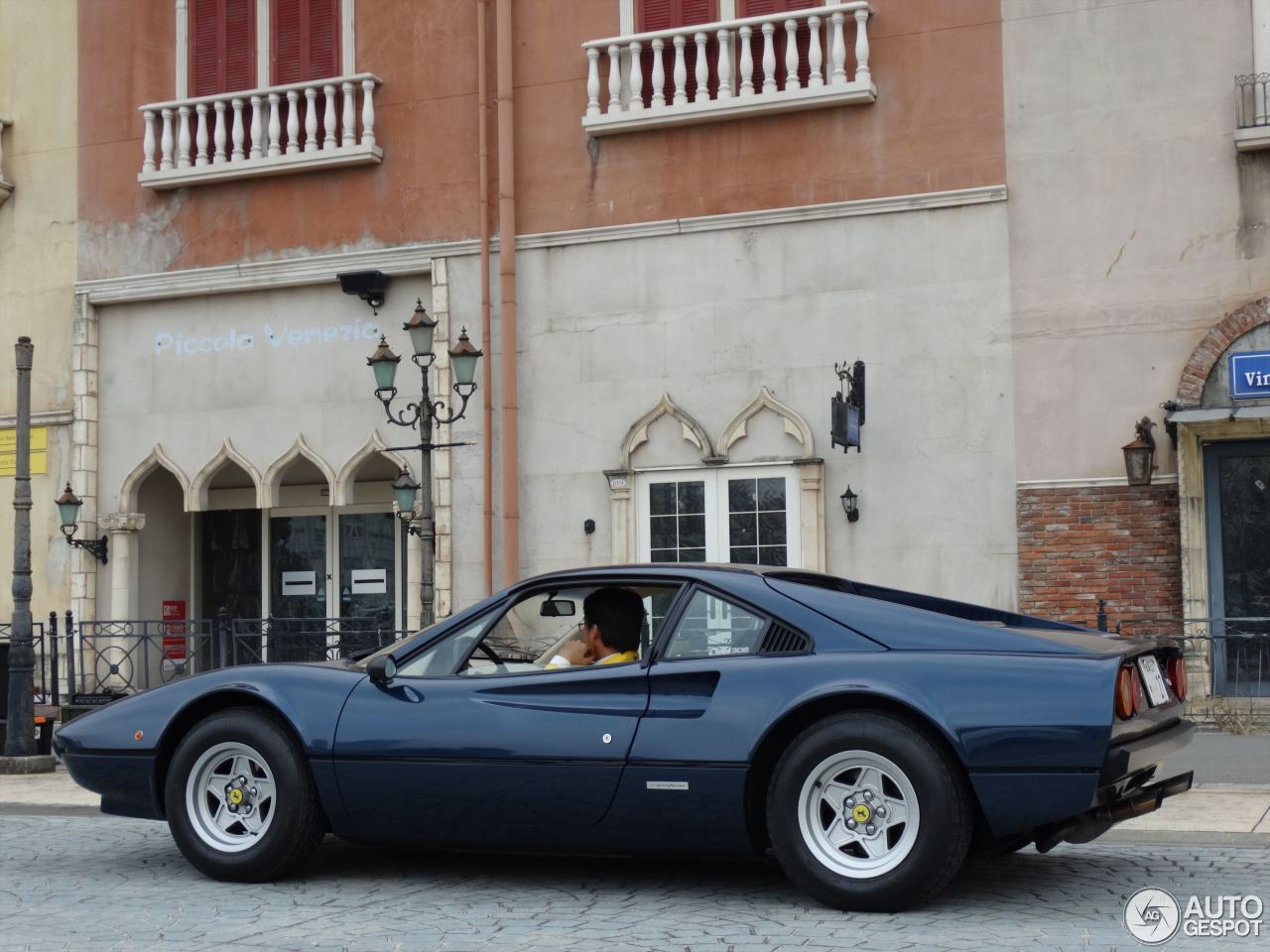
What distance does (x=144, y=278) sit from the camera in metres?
18.6

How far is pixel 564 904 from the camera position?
22.0 feet

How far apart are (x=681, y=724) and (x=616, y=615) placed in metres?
0.75

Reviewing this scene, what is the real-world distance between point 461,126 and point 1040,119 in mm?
6012

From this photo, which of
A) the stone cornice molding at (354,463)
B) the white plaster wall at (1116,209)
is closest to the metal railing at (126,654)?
the stone cornice molding at (354,463)

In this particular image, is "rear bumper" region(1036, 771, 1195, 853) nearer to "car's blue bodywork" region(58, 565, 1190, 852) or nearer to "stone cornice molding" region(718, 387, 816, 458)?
"car's blue bodywork" region(58, 565, 1190, 852)

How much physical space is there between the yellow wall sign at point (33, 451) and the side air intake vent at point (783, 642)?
14383mm

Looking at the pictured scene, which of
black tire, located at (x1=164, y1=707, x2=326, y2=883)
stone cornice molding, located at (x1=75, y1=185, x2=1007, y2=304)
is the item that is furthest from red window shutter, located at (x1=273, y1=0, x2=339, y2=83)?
black tire, located at (x1=164, y1=707, x2=326, y2=883)

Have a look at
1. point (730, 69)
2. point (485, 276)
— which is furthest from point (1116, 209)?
point (485, 276)

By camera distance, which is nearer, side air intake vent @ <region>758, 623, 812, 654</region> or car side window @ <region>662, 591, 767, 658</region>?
side air intake vent @ <region>758, 623, 812, 654</region>

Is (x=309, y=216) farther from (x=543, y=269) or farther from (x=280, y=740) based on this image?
(x=280, y=740)

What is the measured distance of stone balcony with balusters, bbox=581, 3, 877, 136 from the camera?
15.7 m

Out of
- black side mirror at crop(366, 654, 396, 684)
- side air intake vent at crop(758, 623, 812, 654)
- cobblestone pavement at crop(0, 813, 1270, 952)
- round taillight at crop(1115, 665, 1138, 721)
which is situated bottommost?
cobblestone pavement at crop(0, 813, 1270, 952)

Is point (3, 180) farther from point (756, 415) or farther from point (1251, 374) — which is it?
point (1251, 374)

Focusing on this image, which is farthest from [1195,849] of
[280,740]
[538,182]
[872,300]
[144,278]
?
[144,278]
